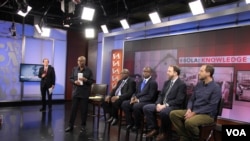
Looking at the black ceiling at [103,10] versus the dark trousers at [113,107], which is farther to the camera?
the black ceiling at [103,10]

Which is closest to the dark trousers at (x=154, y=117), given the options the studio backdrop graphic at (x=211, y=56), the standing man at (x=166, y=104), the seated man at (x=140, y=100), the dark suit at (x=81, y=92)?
the standing man at (x=166, y=104)

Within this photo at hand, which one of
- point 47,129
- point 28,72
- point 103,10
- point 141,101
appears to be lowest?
point 47,129

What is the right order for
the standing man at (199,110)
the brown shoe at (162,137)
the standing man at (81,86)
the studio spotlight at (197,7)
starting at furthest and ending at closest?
the standing man at (81,86), the studio spotlight at (197,7), the brown shoe at (162,137), the standing man at (199,110)

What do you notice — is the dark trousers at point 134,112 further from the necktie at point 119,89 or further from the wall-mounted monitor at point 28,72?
the wall-mounted monitor at point 28,72

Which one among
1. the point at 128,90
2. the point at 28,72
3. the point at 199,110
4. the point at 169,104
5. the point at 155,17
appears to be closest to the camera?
the point at 199,110

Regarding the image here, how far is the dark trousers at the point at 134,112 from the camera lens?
4.77 metres

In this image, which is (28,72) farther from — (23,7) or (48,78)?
(23,7)

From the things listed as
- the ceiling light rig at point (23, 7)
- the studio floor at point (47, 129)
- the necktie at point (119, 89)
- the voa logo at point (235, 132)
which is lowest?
the studio floor at point (47, 129)

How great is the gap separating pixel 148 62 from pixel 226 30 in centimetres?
222

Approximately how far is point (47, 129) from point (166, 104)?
2.48 meters

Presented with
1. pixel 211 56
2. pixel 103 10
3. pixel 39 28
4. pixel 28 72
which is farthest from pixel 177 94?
pixel 28 72

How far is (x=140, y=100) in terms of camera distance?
4.92m

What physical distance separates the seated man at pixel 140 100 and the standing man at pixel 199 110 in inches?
37.1

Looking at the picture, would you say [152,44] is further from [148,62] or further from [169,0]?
[169,0]
